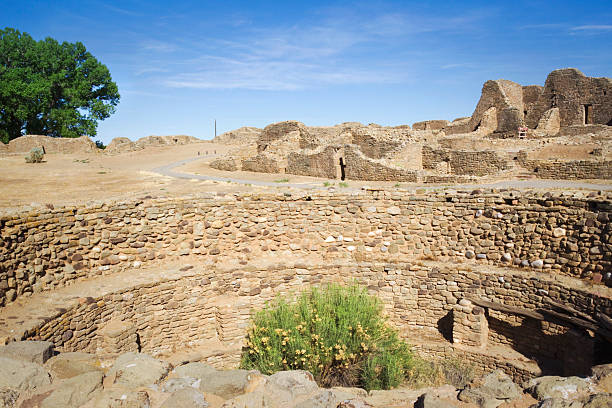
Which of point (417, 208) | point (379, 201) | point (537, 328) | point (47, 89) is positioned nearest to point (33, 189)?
point (379, 201)

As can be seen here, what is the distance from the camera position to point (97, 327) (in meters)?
6.81

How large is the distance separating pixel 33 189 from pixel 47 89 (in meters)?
27.7

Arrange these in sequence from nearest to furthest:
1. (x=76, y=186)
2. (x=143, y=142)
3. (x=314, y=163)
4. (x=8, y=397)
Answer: (x=8, y=397), (x=76, y=186), (x=314, y=163), (x=143, y=142)

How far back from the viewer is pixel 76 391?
11.7 feet

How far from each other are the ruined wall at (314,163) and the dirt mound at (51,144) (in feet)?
57.5

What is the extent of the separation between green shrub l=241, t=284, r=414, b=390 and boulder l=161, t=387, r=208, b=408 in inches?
103

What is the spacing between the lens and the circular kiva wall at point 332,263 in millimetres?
7051

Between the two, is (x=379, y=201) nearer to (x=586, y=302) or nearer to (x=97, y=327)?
Result: (x=586, y=302)

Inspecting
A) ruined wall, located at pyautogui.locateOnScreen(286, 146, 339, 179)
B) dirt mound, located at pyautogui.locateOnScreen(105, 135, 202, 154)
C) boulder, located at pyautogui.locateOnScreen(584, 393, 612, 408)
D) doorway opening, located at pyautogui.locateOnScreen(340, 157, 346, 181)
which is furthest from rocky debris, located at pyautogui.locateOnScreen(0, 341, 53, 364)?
dirt mound, located at pyautogui.locateOnScreen(105, 135, 202, 154)

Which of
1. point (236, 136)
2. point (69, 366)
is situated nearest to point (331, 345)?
point (69, 366)

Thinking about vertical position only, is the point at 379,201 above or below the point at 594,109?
below

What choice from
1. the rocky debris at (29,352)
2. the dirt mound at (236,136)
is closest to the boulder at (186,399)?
the rocky debris at (29,352)

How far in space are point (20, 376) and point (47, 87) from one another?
38.1 metres

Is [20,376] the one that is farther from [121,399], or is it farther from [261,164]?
[261,164]
